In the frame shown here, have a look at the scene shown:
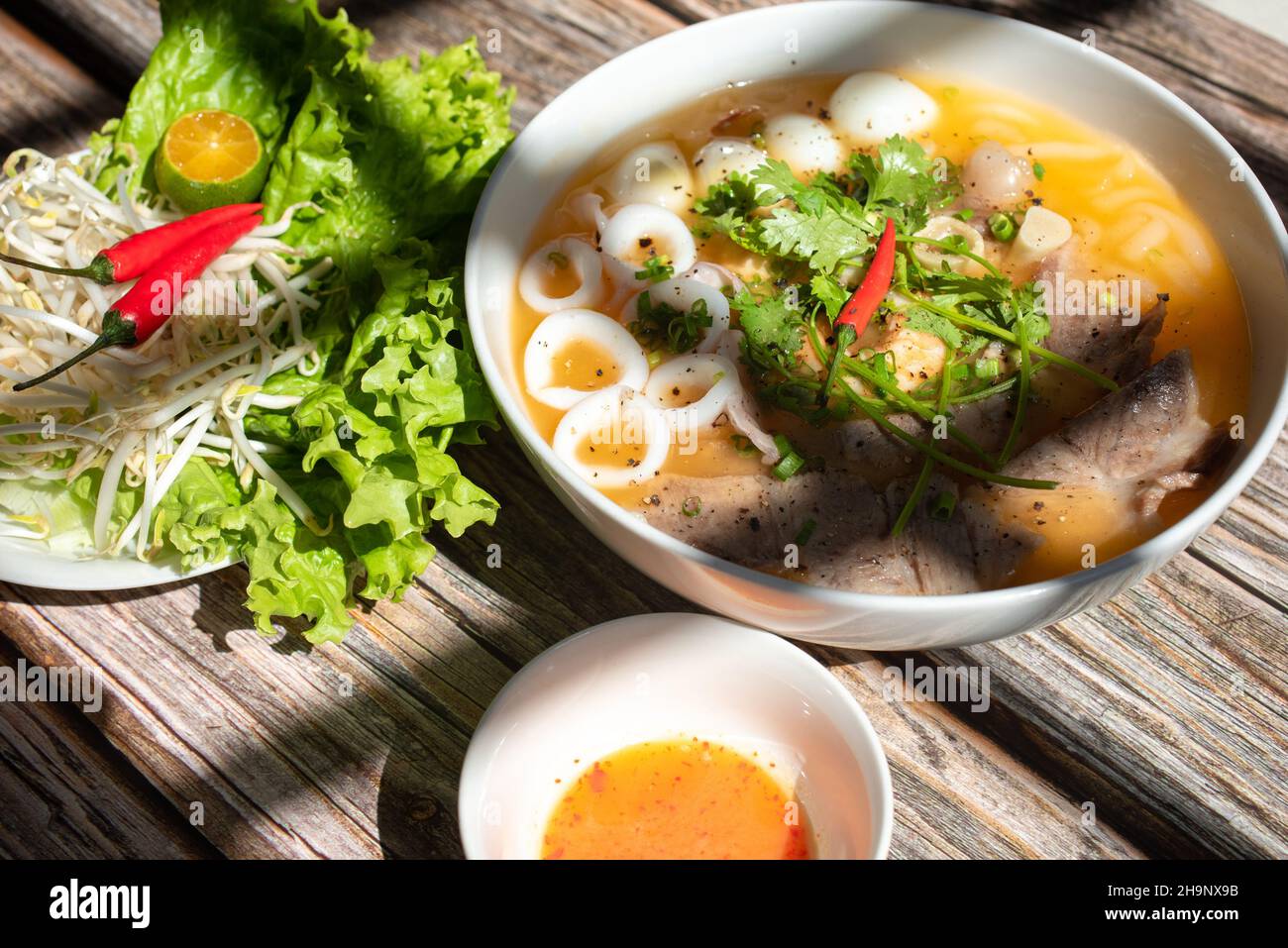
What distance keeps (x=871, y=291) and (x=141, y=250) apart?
1.66 metres

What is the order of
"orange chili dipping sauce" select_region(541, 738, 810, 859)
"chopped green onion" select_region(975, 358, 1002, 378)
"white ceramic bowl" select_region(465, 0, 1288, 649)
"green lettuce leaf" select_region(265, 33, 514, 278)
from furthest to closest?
"green lettuce leaf" select_region(265, 33, 514, 278) → "chopped green onion" select_region(975, 358, 1002, 378) → "orange chili dipping sauce" select_region(541, 738, 810, 859) → "white ceramic bowl" select_region(465, 0, 1288, 649)

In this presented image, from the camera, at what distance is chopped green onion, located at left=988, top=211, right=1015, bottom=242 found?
263 cm

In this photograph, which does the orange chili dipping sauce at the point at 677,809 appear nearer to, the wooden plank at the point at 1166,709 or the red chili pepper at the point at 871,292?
the wooden plank at the point at 1166,709

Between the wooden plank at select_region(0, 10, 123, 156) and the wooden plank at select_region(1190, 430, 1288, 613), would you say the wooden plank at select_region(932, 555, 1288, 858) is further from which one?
the wooden plank at select_region(0, 10, 123, 156)

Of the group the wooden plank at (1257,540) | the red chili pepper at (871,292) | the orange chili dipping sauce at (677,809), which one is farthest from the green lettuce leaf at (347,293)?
the wooden plank at (1257,540)

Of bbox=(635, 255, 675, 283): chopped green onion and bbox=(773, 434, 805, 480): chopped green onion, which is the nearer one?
bbox=(773, 434, 805, 480): chopped green onion

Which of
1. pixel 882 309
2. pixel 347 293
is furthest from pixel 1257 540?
pixel 347 293

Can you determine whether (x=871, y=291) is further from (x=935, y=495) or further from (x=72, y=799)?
(x=72, y=799)

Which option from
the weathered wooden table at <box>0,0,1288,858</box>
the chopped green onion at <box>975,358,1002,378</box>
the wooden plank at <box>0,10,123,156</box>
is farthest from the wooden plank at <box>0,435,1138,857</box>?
the wooden plank at <box>0,10,123,156</box>

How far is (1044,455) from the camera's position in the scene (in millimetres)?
2279

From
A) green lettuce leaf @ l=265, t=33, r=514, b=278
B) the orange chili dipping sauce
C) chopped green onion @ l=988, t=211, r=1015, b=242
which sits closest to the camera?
the orange chili dipping sauce

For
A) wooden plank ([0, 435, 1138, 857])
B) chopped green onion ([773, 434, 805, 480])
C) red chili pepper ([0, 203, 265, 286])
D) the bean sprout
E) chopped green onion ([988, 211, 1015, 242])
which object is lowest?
wooden plank ([0, 435, 1138, 857])

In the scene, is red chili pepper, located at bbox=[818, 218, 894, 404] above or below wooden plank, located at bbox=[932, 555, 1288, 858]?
above

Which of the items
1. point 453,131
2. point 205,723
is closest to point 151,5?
point 453,131
